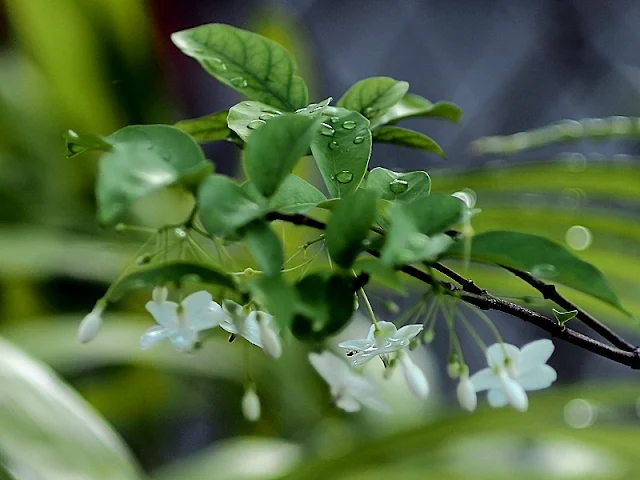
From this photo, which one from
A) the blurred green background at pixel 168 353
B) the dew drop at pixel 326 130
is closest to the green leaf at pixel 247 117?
the dew drop at pixel 326 130

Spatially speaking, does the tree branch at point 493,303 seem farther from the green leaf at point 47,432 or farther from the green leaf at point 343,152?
the green leaf at point 47,432

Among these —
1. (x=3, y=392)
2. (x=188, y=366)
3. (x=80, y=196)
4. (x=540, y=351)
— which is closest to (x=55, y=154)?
(x=80, y=196)

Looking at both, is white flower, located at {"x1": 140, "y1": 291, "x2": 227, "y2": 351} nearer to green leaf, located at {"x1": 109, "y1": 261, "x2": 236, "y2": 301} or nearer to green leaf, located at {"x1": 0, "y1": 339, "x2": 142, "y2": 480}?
green leaf, located at {"x1": 109, "y1": 261, "x2": 236, "y2": 301}

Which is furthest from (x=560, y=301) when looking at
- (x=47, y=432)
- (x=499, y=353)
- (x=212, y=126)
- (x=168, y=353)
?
(x=168, y=353)

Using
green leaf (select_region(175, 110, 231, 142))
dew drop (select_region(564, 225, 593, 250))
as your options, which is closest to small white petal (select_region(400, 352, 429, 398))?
green leaf (select_region(175, 110, 231, 142))

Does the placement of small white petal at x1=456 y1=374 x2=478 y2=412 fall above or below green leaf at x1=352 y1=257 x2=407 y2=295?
below
